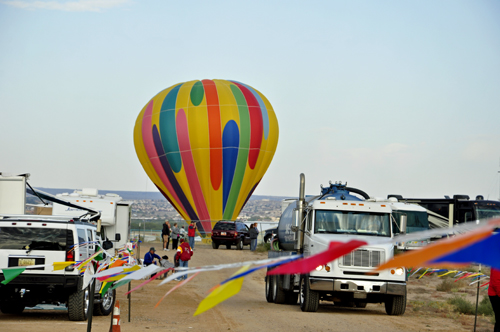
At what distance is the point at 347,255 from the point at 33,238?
7.08m

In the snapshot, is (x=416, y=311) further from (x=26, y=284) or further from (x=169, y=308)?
(x=26, y=284)

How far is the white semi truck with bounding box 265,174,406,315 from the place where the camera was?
15281 mm

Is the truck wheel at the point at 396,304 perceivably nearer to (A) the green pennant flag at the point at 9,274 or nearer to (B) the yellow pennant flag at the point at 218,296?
(A) the green pennant flag at the point at 9,274

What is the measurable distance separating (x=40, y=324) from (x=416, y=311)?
10343mm

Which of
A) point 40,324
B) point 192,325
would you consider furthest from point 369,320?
point 40,324

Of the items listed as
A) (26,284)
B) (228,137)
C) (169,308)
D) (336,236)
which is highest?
(228,137)

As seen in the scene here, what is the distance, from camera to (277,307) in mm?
17297

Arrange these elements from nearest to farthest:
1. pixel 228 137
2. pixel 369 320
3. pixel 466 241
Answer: pixel 466 241 < pixel 369 320 < pixel 228 137

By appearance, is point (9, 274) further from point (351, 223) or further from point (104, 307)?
point (351, 223)

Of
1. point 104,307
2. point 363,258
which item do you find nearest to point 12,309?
point 104,307

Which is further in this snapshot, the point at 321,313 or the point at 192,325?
the point at 321,313

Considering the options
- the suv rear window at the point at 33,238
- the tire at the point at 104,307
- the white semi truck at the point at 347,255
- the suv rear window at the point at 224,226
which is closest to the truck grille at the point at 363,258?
the white semi truck at the point at 347,255

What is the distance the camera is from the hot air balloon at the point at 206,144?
41.9 m

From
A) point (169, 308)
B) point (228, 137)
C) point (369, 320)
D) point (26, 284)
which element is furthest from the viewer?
point (228, 137)
